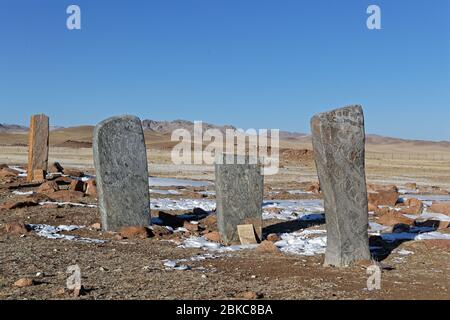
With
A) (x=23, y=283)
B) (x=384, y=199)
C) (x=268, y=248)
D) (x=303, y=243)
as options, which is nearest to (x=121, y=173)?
(x=268, y=248)

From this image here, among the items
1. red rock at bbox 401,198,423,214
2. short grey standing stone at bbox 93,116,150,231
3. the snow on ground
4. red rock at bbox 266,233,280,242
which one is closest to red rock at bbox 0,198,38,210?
the snow on ground

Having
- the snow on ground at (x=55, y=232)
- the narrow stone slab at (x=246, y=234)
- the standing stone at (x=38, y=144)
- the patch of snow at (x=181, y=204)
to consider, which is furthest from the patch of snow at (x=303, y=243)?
the standing stone at (x=38, y=144)

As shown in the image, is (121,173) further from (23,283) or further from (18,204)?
(23,283)

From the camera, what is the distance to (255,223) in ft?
36.1

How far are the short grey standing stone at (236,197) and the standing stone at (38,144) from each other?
10.4 meters

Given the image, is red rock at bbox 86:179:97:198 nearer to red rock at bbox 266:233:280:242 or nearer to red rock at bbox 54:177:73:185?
red rock at bbox 54:177:73:185

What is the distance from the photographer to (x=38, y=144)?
19812 mm

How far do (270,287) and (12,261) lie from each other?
3725mm

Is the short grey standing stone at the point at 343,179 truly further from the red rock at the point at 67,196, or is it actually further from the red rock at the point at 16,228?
the red rock at the point at 67,196

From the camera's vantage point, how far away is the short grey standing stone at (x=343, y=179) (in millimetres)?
A: 8164

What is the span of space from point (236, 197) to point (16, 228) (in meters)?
4.27

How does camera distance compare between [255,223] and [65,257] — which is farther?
[255,223]
